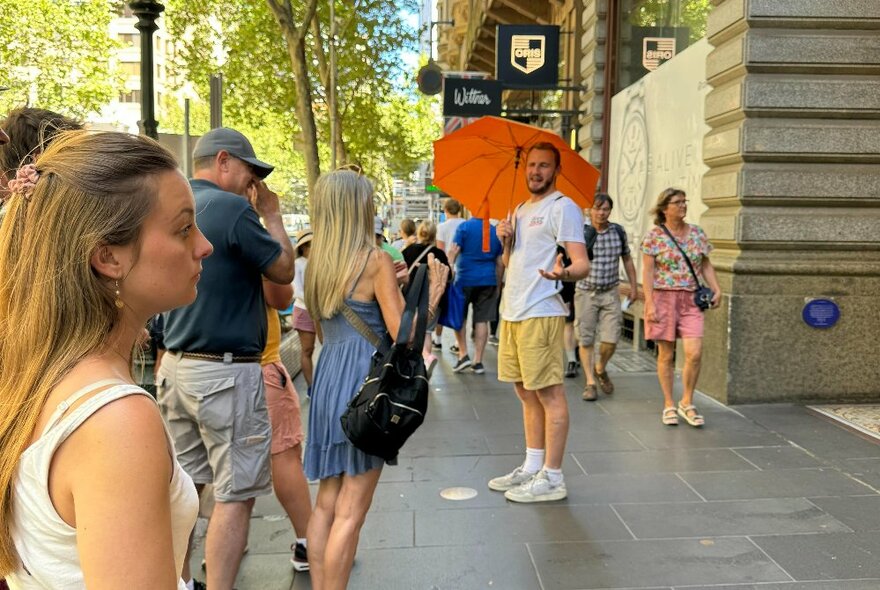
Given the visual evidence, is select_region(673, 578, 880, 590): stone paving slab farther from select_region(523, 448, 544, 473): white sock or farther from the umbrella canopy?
the umbrella canopy

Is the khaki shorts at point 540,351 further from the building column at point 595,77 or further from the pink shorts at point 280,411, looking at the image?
the building column at point 595,77

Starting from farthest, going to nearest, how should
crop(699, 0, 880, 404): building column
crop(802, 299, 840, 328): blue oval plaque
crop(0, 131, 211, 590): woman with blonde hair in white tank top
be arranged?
1. crop(802, 299, 840, 328): blue oval plaque
2. crop(699, 0, 880, 404): building column
3. crop(0, 131, 211, 590): woman with blonde hair in white tank top

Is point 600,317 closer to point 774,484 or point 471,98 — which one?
point 774,484

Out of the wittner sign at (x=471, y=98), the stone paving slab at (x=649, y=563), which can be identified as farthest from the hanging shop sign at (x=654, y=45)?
the stone paving slab at (x=649, y=563)

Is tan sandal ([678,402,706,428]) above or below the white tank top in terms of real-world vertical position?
below

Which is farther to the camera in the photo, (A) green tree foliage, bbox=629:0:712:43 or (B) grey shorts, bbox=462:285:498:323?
(B) grey shorts, bbox=462:285:498:323

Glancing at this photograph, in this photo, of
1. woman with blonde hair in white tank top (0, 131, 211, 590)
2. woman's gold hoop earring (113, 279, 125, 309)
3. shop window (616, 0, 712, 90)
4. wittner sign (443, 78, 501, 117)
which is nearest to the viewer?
woman with blonde hair in white tank top (0, 131, 211, 590)

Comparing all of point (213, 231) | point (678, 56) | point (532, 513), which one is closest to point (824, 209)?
point (678, 56)

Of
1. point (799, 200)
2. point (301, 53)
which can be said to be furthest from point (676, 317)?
point (301, 53)

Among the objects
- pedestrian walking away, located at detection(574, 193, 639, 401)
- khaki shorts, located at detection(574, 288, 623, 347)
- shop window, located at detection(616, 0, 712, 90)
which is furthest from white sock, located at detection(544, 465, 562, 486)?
shop window, located at detection(616, 0, 712, 90)

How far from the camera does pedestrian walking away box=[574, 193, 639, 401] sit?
7.86m

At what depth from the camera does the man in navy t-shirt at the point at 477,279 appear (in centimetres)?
941

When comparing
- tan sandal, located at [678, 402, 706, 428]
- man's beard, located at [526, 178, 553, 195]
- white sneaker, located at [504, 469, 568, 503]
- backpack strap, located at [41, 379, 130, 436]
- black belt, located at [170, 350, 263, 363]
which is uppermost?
man's beard, located at [526, 178, 553, 195]

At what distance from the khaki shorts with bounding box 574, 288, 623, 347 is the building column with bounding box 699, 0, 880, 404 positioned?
1112 millimetres
